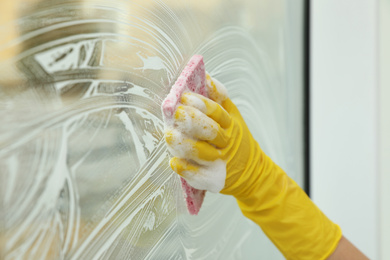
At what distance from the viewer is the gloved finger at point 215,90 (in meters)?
0.82

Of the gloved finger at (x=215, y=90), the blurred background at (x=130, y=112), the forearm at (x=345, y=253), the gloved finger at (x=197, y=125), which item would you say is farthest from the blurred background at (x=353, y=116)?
the gloved finger at (x=197, y=125)

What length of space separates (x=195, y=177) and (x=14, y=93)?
36 centimetres

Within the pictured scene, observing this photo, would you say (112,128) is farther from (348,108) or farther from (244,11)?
(348,108)

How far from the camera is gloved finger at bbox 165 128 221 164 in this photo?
687mm

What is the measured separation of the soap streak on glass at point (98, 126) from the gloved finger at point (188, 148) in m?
0.08

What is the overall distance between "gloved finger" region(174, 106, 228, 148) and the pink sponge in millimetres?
17

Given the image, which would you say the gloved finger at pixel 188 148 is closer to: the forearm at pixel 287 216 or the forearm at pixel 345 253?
the forearm at pixel 287 216

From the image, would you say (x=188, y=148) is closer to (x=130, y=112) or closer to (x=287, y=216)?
(x=130, y=112)

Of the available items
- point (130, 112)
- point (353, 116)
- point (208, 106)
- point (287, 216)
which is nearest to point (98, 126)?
point (130, 112)

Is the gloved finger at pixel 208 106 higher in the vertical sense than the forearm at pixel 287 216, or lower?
higher

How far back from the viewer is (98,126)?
62cm

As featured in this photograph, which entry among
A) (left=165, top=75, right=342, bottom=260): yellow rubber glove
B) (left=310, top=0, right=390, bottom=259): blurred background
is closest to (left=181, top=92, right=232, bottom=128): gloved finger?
(left=165, top=75, right=342, bottom=260): yellow rubber glove

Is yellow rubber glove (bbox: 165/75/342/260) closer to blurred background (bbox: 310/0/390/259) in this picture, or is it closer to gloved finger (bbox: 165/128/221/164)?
gloved finger (bbox: 165/128/221/164)

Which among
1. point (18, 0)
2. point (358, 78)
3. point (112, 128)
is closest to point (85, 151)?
point (112, 128)
